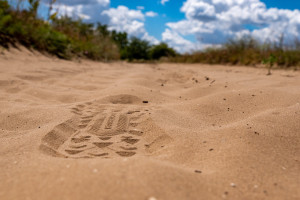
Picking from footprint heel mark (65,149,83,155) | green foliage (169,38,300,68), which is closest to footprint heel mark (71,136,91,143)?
footprint heel mark (65,149,83,155)

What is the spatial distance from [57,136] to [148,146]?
0.57 metres

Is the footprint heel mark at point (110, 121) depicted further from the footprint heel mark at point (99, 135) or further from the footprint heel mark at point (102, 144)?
the footprint heel mark at point (102, 144)

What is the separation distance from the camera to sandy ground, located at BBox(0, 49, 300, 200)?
0.96m

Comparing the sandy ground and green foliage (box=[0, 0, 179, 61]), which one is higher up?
green foliage (box=[0, 0, 179, 61])

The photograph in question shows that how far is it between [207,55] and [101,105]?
773 cm

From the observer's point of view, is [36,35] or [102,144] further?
[36,35]

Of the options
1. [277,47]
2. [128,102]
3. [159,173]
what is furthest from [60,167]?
[277,47]

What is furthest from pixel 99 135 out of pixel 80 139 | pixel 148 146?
pixel 148 146

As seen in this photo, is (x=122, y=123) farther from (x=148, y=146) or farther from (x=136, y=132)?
(x=148, y=146)

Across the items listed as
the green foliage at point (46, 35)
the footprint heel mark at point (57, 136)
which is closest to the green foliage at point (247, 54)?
the green foliage at point (46, 35)

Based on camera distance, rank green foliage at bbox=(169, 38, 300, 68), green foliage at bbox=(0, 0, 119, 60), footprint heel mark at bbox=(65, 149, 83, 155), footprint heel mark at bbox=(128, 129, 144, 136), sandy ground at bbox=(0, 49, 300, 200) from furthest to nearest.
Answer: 1. green foliage at bbox=(169, 38, 300, 68)
2. green foliage at bbox=(0, 0, 119, 60)
3. footprint heel mark at bbox=(128, 129, 144, 136)
4. footprint heel mark at bbox=(65, 149, 83, 155)
5. sandy ground at bbox=(0, 49, 300, 200)

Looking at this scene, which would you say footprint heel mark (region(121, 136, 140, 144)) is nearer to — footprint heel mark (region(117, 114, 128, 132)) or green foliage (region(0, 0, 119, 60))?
footprint heel mark (region(117, 114, 128, 132))

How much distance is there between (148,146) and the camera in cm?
153

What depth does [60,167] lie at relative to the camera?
109 cm
